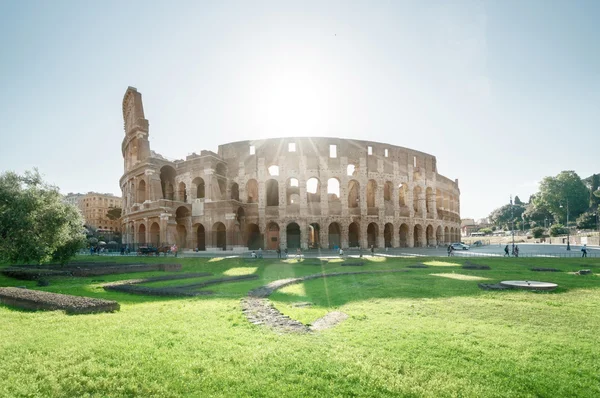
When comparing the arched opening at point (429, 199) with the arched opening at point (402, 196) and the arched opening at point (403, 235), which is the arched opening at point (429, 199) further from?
the arched opening at point (403, 235)

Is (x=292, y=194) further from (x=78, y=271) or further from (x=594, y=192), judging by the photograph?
(x=594, y=192)

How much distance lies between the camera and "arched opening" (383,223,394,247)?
41.9 metres

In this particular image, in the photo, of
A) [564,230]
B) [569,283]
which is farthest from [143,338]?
[564,230]

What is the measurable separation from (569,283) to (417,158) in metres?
35.7

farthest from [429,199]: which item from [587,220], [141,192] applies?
[587,220]

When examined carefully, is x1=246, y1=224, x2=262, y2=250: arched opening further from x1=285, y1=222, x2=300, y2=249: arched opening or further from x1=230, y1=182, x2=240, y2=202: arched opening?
x1=230, y1=182, x2=240, y2=202: arched opening

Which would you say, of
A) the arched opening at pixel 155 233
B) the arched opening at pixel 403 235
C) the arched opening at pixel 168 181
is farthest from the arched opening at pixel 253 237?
the arched opening at pixel 403 235

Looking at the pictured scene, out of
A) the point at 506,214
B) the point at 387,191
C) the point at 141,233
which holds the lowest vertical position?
the point at 141,233

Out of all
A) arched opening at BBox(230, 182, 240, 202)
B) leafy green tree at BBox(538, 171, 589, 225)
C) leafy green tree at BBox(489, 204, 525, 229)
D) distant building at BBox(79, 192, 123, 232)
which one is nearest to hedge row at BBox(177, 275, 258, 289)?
arched opening at BBox(230, 182, 240, 202)

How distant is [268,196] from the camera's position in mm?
42969

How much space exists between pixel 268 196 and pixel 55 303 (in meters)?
35.2

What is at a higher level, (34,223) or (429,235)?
(34,223)

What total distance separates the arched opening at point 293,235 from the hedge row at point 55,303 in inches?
1269

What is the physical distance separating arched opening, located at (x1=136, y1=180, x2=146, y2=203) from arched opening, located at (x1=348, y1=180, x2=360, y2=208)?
26.6 metres
